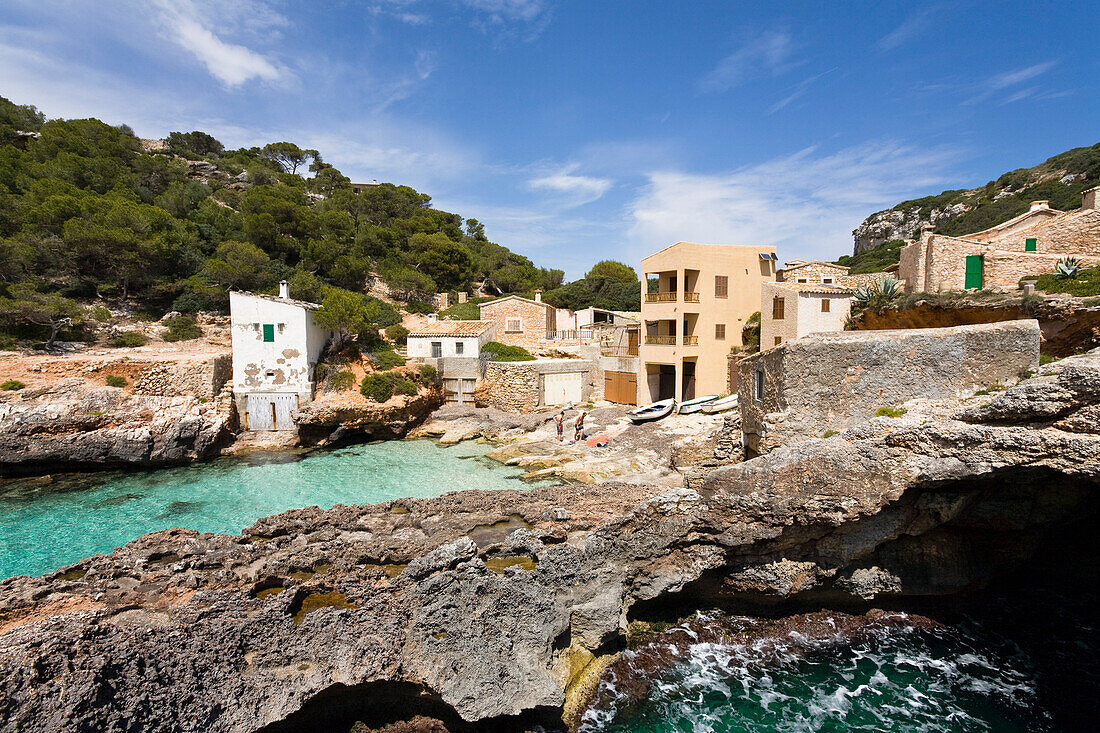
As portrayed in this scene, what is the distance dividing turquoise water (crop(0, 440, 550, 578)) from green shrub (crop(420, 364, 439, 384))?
18.3 feet

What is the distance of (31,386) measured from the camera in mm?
17812

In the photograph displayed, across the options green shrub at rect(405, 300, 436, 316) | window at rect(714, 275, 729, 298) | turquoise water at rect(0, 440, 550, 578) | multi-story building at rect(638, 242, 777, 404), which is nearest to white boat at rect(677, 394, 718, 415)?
multi-story building at rect(638, 242, 777, 404)

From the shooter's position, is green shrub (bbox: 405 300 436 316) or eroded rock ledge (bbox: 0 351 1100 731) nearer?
eroded rock ledge (bbox: 0 351 1100 731)

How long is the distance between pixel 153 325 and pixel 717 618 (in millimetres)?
34160

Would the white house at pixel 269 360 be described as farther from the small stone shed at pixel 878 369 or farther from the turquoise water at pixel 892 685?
the small stone shed at pixel 878 369

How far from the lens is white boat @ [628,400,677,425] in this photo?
70.8 ft

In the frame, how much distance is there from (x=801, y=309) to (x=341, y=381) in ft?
75.2

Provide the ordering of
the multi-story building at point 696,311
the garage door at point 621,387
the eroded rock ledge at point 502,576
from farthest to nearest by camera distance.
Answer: the garage door at point 621,387
the multi-story building at point 696,311
the eroded rock ledge at point 502,576

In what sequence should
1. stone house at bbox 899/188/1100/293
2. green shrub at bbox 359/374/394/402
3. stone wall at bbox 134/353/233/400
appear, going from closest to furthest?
1. stone house at bbox 899/188/1100/293
2. stone wall at bbox 134/353/233/400
3. green shrub at bbox 359/374/394/402

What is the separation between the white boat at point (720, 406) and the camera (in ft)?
65.1

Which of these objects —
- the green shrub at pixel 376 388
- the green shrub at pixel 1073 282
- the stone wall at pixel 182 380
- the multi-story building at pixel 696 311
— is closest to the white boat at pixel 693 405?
the multi-story building at pixel 696 311

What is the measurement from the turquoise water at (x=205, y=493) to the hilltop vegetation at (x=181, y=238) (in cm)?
948

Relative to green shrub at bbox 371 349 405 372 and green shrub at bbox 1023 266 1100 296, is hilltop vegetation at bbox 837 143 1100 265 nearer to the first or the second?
green shrub at bbox 1023 266 1100 296

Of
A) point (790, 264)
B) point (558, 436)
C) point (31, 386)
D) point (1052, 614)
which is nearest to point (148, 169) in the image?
point (31, 386)
